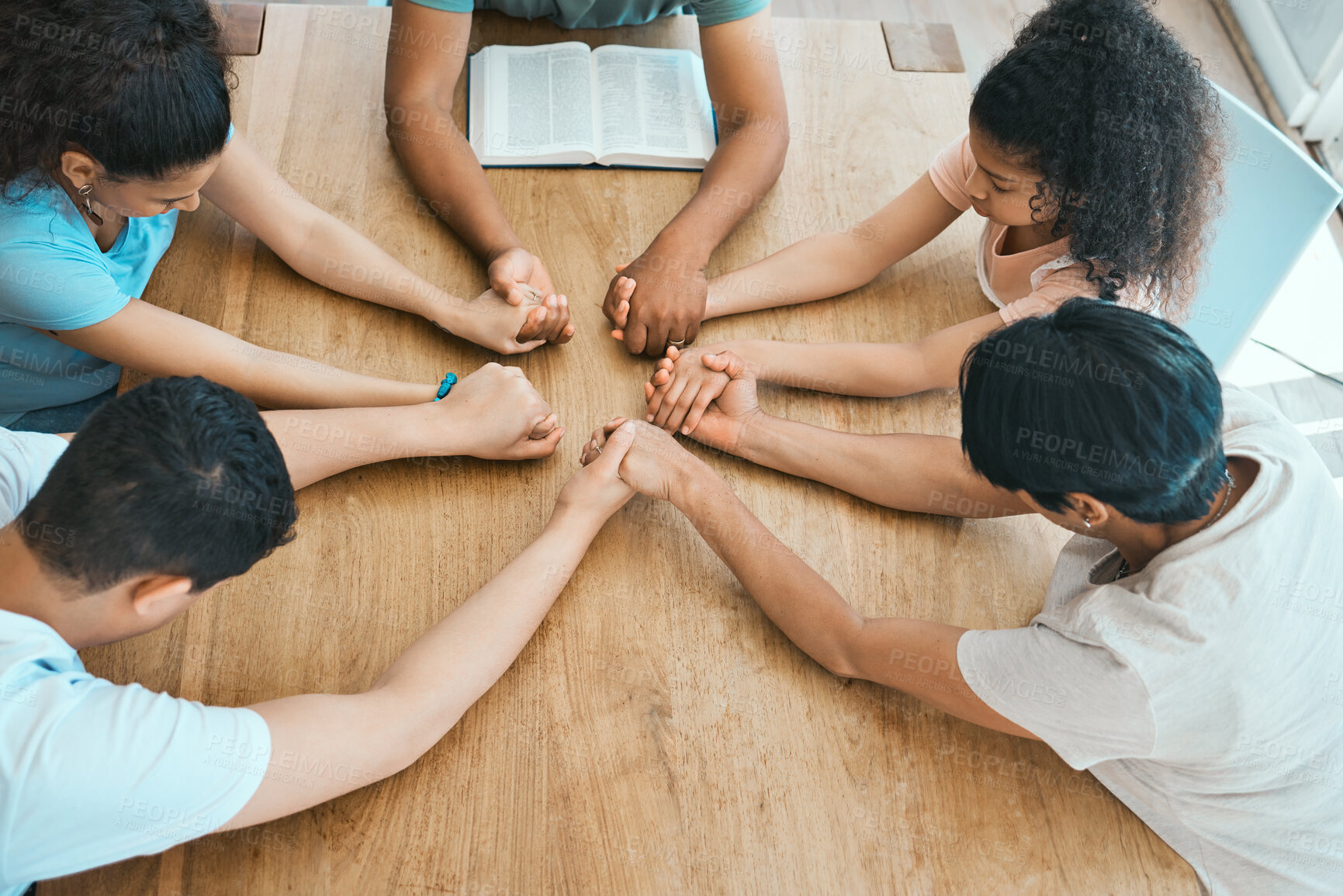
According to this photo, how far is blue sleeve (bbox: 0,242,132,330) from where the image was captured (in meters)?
1.04

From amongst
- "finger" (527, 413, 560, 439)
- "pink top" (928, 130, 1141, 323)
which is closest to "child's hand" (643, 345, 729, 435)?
"finger" (527, 413, 560, 439)

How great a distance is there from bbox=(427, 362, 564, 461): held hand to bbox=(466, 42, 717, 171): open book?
0.42 meters

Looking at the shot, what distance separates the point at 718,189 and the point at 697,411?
0.37 metres

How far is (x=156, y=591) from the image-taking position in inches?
31.4

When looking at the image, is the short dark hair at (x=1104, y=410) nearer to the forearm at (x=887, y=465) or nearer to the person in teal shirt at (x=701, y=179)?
the forearm at (x=887, y=465)

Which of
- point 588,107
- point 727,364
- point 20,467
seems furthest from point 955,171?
point 20,467

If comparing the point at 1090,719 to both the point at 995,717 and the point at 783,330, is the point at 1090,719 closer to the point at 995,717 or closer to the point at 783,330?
the point at 995,717

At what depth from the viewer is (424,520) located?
1.10 m

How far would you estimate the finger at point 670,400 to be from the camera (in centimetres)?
119

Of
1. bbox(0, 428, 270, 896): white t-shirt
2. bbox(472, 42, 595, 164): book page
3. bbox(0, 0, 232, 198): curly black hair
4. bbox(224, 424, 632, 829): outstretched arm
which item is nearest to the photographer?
bbox(0, 428, 270, 896): white t-shirt

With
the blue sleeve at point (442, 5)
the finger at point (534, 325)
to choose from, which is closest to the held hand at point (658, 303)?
the finger at point (534, 325)

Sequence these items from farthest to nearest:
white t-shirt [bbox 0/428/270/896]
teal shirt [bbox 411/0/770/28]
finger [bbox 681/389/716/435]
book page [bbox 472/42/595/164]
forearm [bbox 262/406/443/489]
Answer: teal shirt [bbox 411/0/770/28]
book page [bbox 472/42/595/164]
finger [bbox 681/389/716/435]
forearm [bbox 262/406/443/489]
white t-shirt [bbox 0/428/270/896]

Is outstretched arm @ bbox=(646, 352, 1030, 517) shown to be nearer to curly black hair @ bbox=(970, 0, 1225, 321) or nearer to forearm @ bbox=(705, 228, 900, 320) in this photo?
forearm @ bbox=(705, 228, 900, 320)

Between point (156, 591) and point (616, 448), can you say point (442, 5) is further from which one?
point (156, 591)
